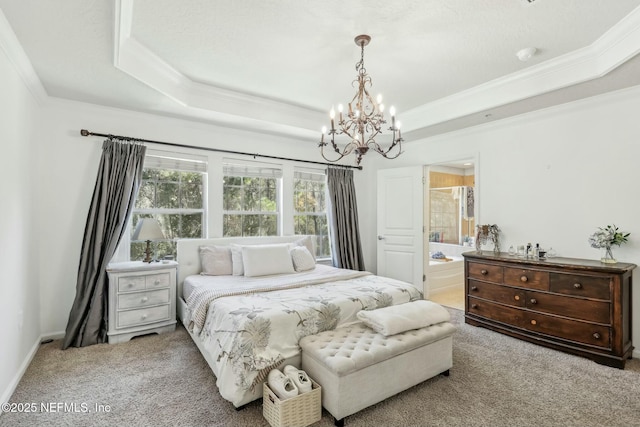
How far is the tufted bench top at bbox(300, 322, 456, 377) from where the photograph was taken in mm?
1988

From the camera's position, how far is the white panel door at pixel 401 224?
4.79 metres

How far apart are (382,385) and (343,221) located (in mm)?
3254

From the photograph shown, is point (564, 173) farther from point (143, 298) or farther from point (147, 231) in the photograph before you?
point (143, 298)

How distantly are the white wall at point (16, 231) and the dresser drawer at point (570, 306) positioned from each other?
14.6 ft

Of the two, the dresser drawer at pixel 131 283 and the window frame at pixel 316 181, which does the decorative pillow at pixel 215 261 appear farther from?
the window frame at pixel 316 181

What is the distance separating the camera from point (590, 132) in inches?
128

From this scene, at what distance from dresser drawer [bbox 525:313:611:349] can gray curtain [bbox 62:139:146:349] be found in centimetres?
438

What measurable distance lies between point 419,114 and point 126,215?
Result: 12.6 ft

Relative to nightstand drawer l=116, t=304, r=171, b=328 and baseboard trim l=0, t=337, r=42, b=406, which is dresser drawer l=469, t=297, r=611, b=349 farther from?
baseboard trim l=0, t=337, r=42, b=406

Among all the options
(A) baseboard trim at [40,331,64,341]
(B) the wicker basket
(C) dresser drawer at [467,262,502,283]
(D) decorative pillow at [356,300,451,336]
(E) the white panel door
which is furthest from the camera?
(E) the white panel door

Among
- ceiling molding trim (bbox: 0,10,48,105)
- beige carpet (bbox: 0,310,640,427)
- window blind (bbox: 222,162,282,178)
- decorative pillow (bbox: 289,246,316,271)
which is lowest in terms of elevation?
beige carpet (bbox: 0,310,640,427)

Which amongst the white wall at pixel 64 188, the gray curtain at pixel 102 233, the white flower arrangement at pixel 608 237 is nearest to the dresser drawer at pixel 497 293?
the white flower arrangement at pixel 608 237

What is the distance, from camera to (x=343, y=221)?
17.1ft

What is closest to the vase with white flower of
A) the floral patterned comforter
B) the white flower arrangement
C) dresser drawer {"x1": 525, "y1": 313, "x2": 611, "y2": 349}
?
the white flower arrangement
